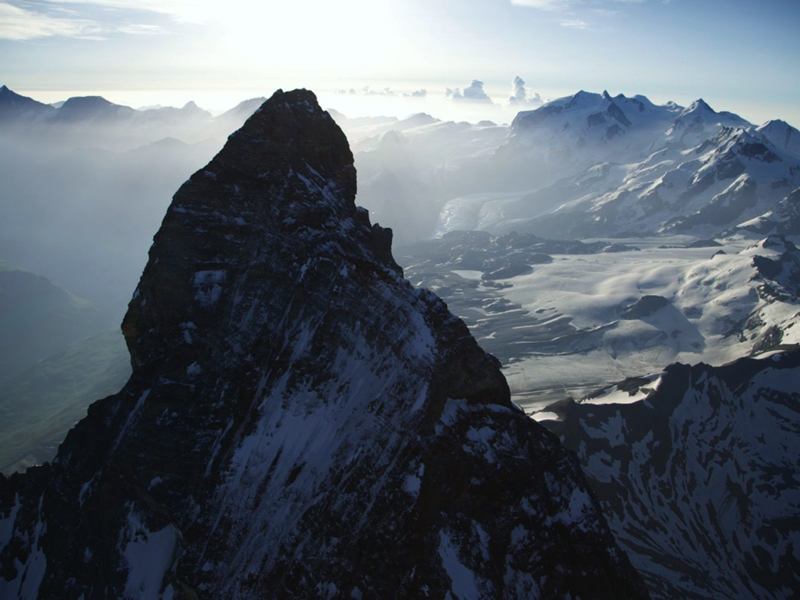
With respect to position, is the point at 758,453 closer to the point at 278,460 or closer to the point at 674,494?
the point at 674,494

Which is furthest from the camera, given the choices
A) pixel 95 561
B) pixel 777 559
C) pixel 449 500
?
pixel 777 559

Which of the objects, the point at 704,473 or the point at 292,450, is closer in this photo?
the point at 292,450

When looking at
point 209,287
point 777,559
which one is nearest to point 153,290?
point 209,287

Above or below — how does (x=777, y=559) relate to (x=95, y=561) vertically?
below

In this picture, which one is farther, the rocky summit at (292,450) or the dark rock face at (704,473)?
the dark rock face at (704,473)

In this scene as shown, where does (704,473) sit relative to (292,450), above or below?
below
